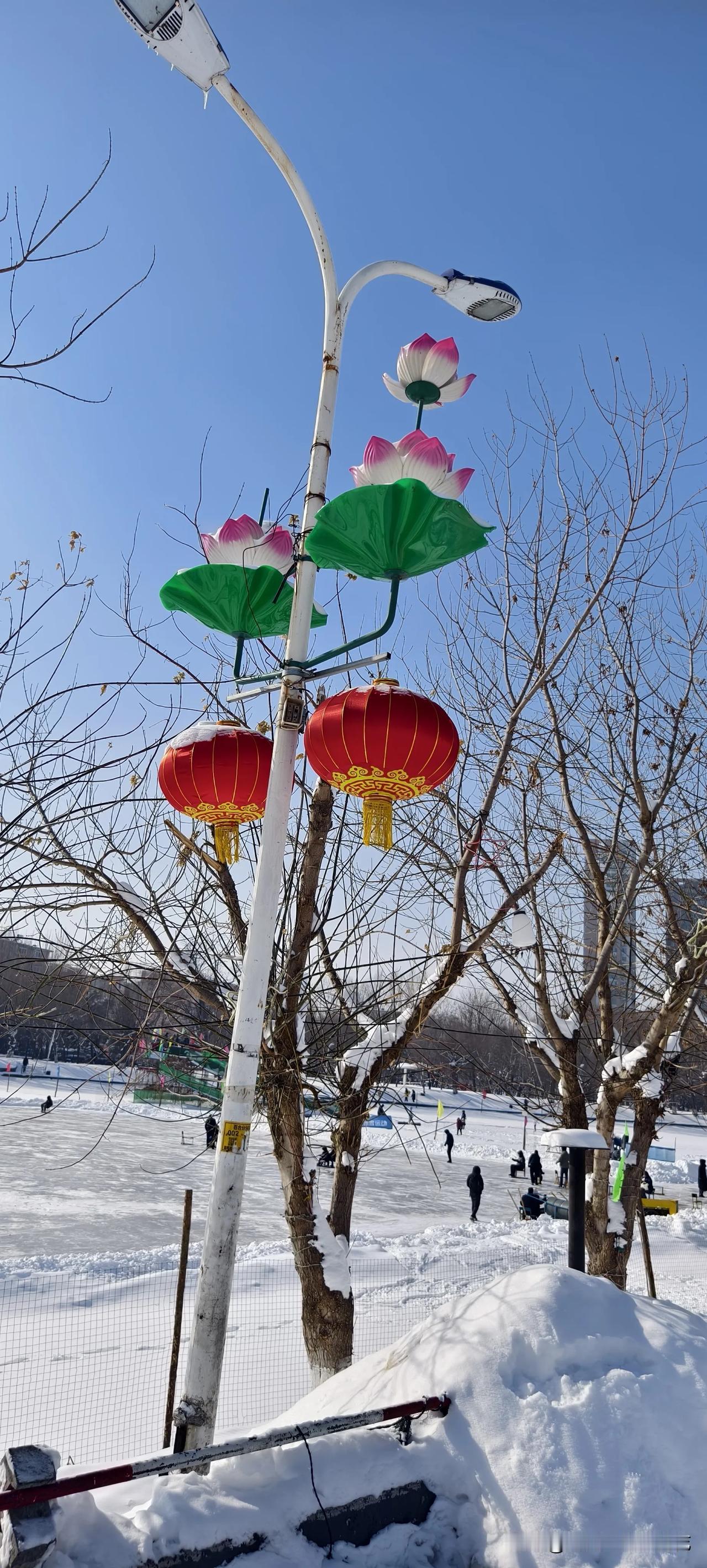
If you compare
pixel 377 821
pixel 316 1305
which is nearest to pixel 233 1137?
pixel 377 821

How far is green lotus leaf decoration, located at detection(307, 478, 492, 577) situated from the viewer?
122 inches

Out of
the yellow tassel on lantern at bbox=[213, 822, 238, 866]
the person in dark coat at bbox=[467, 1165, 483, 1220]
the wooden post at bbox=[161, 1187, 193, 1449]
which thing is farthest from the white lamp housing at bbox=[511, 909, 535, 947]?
the person in dark coat at bbox=[467, 1165, 483, 1220]

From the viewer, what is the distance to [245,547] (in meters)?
3.99

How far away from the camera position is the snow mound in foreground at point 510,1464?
8.14 ft

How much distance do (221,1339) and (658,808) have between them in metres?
5.83

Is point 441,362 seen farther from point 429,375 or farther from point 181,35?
point 181,35

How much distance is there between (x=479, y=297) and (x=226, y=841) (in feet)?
8.76

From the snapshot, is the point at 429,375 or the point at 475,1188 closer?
the point at 429,375

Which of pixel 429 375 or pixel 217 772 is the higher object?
pixel 429 375

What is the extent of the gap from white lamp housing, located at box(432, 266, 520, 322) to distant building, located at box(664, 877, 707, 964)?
518 cm

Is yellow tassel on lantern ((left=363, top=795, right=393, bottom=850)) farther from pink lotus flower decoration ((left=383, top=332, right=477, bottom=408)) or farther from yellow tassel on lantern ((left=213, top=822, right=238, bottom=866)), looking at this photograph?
pink lotus flower decoration ((left=383, top=332, right=477, bottom=408))

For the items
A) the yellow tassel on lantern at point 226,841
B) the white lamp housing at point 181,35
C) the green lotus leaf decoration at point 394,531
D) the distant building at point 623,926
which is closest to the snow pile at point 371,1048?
the yellow tassel on lantern at point 226,841

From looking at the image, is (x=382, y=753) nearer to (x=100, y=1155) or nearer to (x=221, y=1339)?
(x=221, y=1339)

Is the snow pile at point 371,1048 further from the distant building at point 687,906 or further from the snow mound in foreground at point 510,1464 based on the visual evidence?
the distant building at point 687,906
